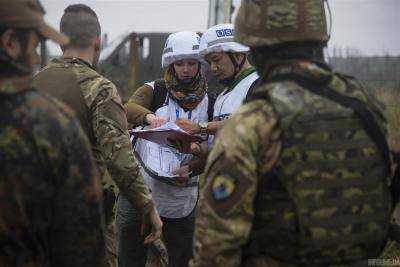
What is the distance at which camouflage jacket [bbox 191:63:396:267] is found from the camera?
7.30 ft

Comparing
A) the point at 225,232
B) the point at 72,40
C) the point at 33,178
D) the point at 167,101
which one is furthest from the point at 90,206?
the point at 167,101

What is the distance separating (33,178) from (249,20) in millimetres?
997

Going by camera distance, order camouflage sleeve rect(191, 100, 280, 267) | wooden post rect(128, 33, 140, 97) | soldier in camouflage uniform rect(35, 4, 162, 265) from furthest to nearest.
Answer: wooden post rect(128, 33, 140, 97) < soldier in camouflage uniform rect(35, 4, 162, 265) < camouflage sleeve rect(191, 100, 280, 267)

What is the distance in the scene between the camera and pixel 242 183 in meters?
2.22

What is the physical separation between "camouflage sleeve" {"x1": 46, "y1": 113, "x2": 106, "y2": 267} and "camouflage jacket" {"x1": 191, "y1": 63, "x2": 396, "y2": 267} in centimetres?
39

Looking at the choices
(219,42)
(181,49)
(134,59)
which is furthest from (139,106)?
(134,59)

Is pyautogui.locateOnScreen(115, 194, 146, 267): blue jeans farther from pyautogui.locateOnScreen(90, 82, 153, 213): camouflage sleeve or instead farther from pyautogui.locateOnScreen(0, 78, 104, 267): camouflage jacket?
pyautogui.locateOnScreen(0, 78, 104, 267): camouflage jacket

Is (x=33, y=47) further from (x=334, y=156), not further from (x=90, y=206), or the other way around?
(x=334, y=156)

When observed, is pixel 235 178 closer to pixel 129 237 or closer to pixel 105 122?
pixel 105 122

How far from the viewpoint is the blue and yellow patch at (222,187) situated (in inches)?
88.0

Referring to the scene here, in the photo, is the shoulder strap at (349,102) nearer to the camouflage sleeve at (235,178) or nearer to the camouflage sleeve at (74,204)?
the camouflage sleeve at (235,178)

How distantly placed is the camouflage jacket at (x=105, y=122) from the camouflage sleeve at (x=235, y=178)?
123 centimetres

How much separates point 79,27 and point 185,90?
3.43 ft

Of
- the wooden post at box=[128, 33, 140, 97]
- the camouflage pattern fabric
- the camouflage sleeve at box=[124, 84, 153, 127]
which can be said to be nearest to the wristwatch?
the camouflage sleeve at box=[124, 84, 153, 127]
